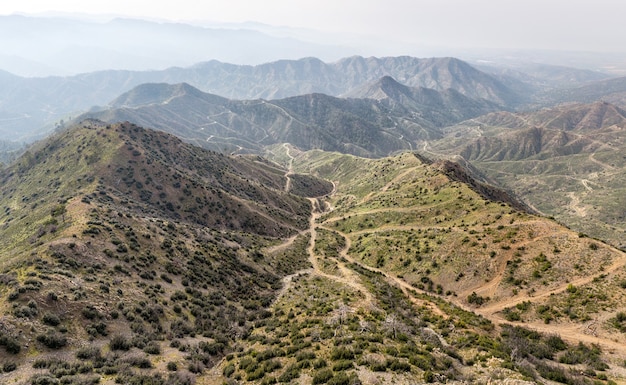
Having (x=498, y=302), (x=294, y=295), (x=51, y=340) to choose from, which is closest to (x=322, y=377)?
(x=51, y=340)

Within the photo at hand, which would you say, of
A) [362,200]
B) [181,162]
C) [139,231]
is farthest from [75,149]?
[362,200]

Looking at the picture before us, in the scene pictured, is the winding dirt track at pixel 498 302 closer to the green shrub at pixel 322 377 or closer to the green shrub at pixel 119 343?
the green shrub at pixel 322 377

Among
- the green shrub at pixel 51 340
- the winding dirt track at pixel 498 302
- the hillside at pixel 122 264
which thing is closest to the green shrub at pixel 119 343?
the hillside at pixel 122 264

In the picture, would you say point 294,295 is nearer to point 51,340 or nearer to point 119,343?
point 119,343

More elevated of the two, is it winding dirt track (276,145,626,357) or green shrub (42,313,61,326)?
green shrub (42,313,61,326)

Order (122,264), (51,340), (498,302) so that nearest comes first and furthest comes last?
(51,340) → (122,264) → (498,302)

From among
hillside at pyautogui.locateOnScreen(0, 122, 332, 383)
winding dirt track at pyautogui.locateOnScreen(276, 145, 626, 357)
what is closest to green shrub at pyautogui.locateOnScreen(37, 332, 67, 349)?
hillside at pyautogui.locateOnScreen(0, 122, 332, 383)

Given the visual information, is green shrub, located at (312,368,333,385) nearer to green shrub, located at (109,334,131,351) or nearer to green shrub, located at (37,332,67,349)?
green shrub, located at (109,334,131,351)

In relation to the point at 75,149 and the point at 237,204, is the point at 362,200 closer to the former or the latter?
the point at 237,204
